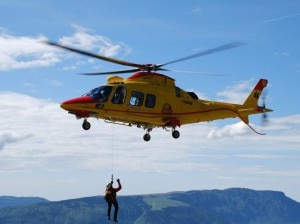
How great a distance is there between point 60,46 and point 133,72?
42.6 ft

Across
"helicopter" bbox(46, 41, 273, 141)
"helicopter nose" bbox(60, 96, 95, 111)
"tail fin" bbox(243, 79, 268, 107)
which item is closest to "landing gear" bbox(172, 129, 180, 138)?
"helicopter" bbox(46, 41, 273, 141)

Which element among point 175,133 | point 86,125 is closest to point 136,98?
point 175,133

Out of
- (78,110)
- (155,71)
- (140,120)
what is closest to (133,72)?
(155,71)

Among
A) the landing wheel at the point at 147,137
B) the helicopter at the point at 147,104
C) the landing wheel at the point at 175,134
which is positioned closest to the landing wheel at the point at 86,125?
the helicopter at the point at 147,104

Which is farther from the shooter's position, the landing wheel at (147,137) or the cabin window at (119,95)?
the landing wheel at (147,137)

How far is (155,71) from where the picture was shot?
4569 cm

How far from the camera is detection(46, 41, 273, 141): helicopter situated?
4003 centimetres

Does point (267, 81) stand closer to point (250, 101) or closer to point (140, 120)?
point (250, 101)

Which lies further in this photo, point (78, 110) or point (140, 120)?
point (140, 120)

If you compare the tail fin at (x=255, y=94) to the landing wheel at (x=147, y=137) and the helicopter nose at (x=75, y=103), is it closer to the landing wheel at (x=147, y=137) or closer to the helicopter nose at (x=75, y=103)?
the landing wheel at (x=147, y=137)

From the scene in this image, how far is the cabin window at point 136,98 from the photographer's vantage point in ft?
139

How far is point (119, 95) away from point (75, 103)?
4413 millimetres

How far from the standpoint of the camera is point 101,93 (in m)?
40.8

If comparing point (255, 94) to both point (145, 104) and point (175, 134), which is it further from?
point (145, 104)
